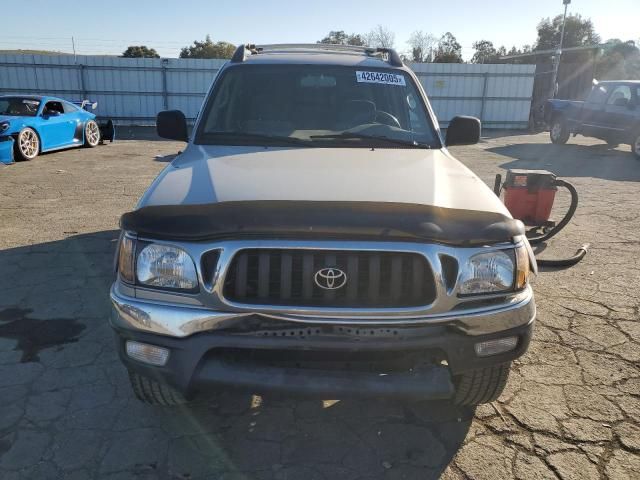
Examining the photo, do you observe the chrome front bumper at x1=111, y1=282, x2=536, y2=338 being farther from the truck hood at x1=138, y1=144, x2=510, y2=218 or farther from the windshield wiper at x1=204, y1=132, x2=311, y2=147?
the windshield wiper at x1=204, y1=132, x2=311, y2=147

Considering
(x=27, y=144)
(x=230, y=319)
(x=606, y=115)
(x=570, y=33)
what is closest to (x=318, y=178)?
(x=230, y=319)

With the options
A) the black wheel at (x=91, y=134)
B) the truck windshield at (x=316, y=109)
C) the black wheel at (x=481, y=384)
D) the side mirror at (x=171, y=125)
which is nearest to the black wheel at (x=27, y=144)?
the black wheel at (x=91, y=134)

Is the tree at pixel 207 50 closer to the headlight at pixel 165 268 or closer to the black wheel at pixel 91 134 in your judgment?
the black wheel at pixel 91 134

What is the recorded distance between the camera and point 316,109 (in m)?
3.58

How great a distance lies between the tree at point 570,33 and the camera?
2096 inches

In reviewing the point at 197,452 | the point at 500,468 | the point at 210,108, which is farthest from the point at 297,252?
the point at 210,108

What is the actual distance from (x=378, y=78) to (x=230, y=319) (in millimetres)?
2459

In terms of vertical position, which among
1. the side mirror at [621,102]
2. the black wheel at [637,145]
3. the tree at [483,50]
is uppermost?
the tree at [483,50]

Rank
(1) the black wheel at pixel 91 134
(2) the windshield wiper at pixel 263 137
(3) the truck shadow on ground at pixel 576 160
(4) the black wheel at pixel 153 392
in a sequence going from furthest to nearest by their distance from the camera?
(1) the black wheel at pixel 91 134 → (3) the truck shadow on ground at pixel 576 160 → (2) the windshield wiper at pixel 263 137 → (4) the black wheel at pixel 153 392

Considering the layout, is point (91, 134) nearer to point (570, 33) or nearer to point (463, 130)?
point (463, 130)

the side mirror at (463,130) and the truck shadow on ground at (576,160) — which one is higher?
the side mirror at (463,130)

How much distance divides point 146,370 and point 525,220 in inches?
205

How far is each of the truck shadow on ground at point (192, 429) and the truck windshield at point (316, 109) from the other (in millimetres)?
1646

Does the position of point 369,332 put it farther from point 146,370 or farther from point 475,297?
point 146,370
